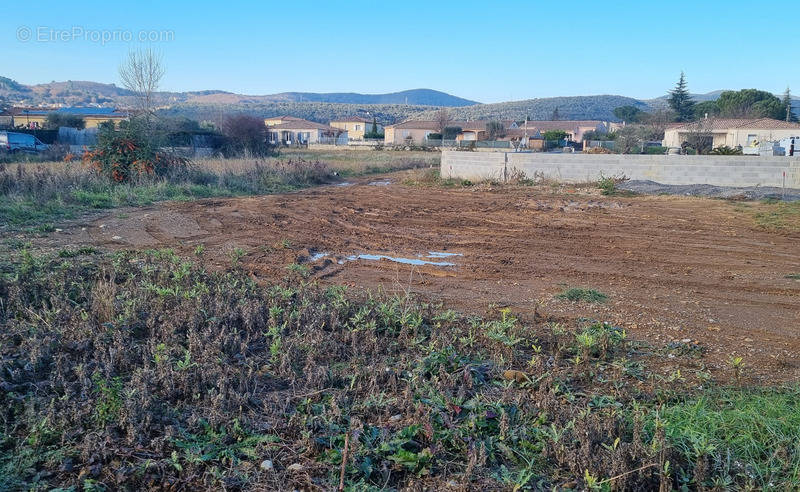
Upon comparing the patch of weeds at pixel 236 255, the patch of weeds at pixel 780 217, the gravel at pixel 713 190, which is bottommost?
the patch of weeds at pixel 236 255

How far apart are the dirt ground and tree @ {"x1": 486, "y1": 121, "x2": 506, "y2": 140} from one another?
2021 inches

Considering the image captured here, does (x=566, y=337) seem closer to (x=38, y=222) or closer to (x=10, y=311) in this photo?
(x=10, y=311)

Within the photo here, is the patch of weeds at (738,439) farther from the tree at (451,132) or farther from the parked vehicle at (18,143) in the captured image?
the tree at (451,132)

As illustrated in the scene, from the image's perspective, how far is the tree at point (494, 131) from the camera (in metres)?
68.1

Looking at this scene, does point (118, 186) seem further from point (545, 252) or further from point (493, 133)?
point (493, 133)

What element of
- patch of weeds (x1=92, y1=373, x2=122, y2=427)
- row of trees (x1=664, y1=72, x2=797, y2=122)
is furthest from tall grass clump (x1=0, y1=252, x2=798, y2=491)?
row of trees (x1=664, y1=72, x2=797, y2=122)

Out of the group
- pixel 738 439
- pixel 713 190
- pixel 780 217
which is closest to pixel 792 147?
pixel 713 190

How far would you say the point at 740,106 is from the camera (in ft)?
224

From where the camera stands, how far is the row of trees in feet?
211

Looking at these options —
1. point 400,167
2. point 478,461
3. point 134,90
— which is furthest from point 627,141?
point 478,461

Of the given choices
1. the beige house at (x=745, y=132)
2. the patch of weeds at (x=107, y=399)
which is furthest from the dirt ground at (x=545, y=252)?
the beige house at (x=745, y=132)

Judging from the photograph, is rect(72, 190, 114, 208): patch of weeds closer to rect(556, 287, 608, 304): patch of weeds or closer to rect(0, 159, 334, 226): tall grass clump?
rect(0, 159, 334, 226): tall grass clump

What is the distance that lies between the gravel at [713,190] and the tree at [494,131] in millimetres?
47323

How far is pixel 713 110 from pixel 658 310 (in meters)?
77.0
